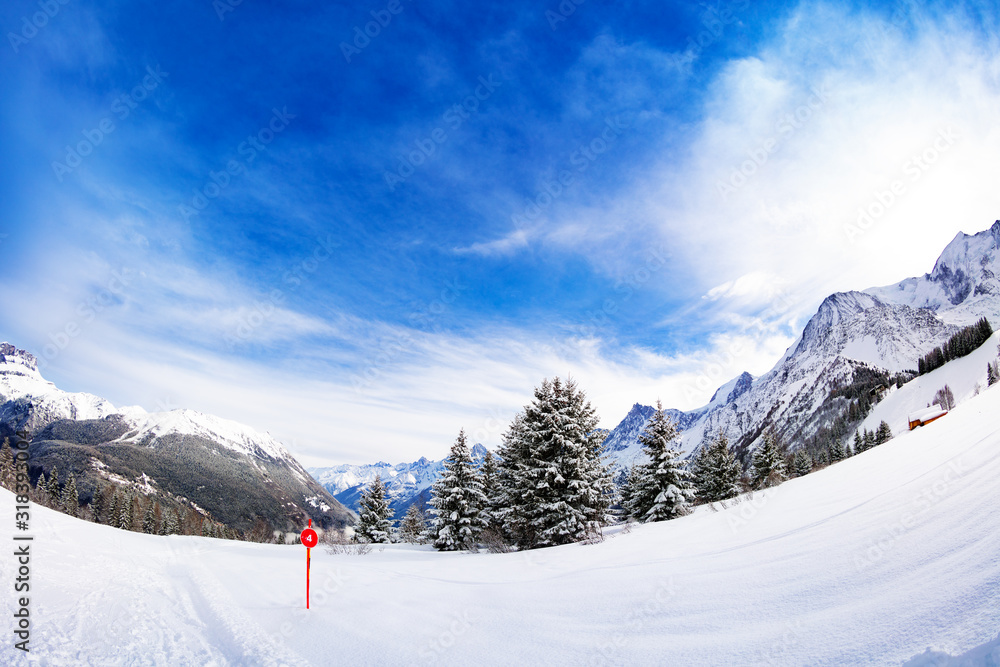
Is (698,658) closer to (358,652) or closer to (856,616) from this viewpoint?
(856,616)

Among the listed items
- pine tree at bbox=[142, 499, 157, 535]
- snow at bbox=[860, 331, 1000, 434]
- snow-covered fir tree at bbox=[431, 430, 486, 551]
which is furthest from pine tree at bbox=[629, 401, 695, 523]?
snow at bbox=[860, 331, 1000, 434]

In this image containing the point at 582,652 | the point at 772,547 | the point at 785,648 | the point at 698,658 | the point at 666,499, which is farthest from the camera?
the point at 666,499

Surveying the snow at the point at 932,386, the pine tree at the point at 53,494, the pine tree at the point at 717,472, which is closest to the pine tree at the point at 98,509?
the pine tree at the point at 53,494

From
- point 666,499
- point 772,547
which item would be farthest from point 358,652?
point 666,499

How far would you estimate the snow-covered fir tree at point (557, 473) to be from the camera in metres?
16.7

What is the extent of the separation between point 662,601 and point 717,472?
106ft

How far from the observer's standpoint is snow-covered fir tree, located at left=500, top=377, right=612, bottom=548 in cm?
1667

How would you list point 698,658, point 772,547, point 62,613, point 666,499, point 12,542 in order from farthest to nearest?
1. point 666,499
2. point 12,542
3. point 62,613
4. point 772,547
5. point 698,658

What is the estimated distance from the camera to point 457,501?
83.5 ft

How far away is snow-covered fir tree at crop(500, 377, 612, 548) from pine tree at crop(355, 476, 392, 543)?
17.6m

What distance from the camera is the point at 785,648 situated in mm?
3002

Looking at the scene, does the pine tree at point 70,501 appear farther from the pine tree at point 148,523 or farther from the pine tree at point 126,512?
the pine tree at point 148,523

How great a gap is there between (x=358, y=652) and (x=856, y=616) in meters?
4.86

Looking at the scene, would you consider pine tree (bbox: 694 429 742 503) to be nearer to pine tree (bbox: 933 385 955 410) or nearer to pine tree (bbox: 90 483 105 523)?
pine tree (bbox: 933 385 955 410)
